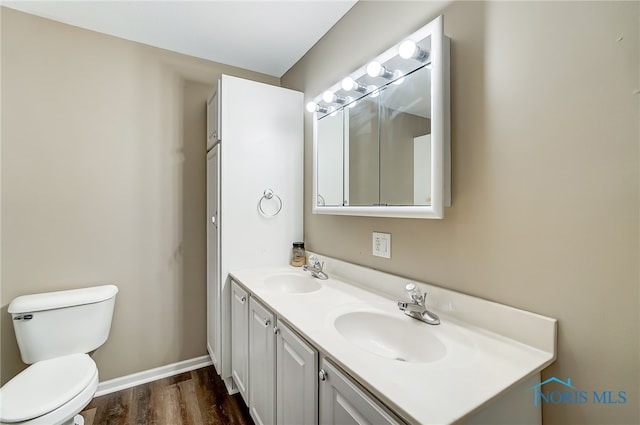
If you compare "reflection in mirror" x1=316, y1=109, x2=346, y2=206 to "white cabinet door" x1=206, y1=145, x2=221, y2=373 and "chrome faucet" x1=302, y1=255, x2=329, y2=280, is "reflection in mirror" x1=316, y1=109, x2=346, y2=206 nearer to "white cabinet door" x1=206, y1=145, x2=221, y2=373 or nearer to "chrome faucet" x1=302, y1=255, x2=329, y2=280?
"chrome faucet" x1=302, y1=255, x2=329, y2=280

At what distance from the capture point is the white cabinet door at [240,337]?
1.56 metres

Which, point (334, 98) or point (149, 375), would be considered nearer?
point (334, 98)

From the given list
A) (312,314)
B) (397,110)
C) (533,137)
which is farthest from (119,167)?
(533,137)

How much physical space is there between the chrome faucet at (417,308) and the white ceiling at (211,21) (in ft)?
5.28

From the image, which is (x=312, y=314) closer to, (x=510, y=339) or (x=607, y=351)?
(x=510, y=339)

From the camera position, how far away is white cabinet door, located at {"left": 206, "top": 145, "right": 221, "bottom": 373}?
1860 millimetres

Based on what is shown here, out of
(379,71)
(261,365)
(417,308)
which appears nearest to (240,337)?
(261,365)

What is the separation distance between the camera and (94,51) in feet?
6.10

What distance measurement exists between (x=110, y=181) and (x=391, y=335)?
6.62 ft

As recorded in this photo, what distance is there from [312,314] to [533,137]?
3.25 feet

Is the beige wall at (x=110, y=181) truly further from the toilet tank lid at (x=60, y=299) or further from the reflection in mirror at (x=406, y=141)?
the reflection in mirror at (x=406, y=141)

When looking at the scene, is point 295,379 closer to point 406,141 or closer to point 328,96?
point 406,141

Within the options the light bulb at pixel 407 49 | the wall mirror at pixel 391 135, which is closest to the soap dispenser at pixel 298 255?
the wall mirror at pixel 391 135

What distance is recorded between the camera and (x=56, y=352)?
1.56m
